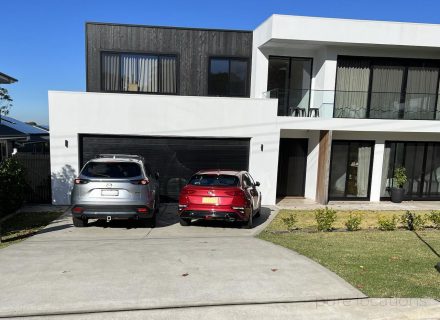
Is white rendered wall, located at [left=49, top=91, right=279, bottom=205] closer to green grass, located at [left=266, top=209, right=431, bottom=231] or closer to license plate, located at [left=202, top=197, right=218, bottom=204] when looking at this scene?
green grass, located at [left=266, top=209, right=431, bottom=231]

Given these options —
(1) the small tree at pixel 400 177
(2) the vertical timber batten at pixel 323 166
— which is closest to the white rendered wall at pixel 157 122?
(2) the vertical timber batten at pixel 323 166

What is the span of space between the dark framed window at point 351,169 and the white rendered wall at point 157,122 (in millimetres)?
3157

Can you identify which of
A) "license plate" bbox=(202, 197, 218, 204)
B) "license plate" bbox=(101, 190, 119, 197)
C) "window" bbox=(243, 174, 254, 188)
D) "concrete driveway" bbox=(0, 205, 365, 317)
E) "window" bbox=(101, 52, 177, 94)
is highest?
"window" bbox=(101, 52, 177, 94)

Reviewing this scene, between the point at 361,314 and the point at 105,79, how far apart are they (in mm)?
13226

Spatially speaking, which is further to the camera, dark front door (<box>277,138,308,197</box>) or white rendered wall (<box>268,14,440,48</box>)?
dark front door (<box>277,138,308,197</box>)

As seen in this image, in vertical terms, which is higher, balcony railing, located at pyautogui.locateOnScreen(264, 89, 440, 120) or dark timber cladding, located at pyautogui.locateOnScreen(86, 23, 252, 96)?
A: dark timber cladding, located at pyautogui.locateOnScreen(86, 23, 252, 96)

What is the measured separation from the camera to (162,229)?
32.2 feet

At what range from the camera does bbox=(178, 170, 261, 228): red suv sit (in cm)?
924

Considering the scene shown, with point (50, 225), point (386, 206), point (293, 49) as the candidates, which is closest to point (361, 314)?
point (50, 225)

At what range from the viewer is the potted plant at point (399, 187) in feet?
51.0

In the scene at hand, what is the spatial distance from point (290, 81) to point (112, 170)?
9.28 m

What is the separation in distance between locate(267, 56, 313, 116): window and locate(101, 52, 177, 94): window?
4.01 metres

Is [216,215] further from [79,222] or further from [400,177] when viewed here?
[400,177]

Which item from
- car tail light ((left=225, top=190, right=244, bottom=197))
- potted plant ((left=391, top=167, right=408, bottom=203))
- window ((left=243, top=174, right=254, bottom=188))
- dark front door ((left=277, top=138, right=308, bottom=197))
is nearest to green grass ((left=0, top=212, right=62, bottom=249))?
car tail light ((left=225, top=190, right=244, bottom=197))
